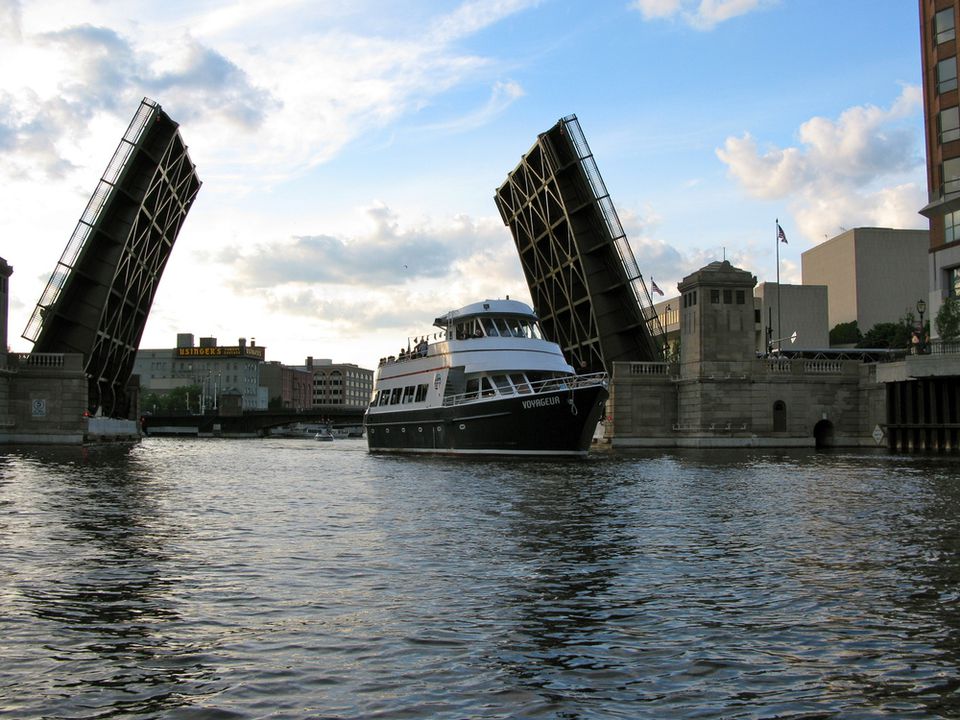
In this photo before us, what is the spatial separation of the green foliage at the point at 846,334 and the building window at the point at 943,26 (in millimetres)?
67853

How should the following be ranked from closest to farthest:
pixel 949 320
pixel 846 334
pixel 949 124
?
pixel 949 320, pixel 949 124, pixel 846 334


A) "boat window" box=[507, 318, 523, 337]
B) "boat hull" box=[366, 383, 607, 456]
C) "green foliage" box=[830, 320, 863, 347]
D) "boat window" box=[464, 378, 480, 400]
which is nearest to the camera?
"boat hull" box=[366, 383, 607, 456]

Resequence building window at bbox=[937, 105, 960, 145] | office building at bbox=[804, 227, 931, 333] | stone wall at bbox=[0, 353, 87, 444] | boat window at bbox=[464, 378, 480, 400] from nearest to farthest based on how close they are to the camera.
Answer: boat window at bbox=[464, 378, 480, 400] < stone wall at bbox=[0, 353, 87, 444] < building window at bbox=[937, 105, 960, 145] < office building at bbox=[804, 227, 931, 333]

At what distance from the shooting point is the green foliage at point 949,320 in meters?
47.8

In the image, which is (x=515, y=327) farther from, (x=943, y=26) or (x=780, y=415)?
(x=943, y=26)

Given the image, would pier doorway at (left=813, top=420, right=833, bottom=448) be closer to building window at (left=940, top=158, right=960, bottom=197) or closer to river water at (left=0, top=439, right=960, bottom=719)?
building window at (left=940, top=158, right=960, bottom=197)

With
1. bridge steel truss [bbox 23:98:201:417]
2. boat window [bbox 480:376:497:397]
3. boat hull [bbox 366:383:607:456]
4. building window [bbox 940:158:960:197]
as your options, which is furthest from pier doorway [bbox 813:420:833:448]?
bridge steel truss [bbox 23:98:201:417]

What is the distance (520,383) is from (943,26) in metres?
31.6

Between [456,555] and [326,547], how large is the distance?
2.00 meters

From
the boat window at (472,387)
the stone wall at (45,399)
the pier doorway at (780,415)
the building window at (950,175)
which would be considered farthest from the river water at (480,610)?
the pier doorway at (780,415)

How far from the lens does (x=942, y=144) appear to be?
52.6 meters

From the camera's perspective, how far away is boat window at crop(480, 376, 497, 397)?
39.4m

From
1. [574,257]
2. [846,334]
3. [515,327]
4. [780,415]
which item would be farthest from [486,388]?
[846,334]

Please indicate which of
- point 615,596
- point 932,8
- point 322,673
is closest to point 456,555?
point 615,596
